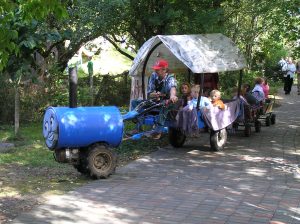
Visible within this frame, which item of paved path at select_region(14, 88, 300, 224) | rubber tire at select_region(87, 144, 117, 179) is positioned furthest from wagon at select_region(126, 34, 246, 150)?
rubber tire at select_region(87, 144, 117, 179)

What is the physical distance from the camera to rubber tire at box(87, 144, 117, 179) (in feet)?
25.2

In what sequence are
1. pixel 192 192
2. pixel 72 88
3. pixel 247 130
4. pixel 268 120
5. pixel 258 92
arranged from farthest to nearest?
pixel 268 120, pixel 258 92, pixel 247 130, pixel 72 88, pixel 192 192

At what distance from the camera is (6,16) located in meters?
4.88

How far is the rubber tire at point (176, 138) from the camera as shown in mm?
10711

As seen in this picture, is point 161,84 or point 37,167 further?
point 161,84

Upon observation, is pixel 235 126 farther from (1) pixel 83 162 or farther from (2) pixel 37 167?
(1) pixel 83 162

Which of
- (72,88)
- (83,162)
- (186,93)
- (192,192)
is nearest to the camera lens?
(192,192)

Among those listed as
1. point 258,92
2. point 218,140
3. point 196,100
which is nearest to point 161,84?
point 196,100

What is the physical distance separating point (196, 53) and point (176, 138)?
70.5 inches

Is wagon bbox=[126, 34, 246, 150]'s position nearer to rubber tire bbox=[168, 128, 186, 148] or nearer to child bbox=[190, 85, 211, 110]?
rubber tire bbox=[168, 128, 186, 148]

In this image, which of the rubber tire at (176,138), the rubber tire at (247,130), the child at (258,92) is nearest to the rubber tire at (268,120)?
the child at (258,92)

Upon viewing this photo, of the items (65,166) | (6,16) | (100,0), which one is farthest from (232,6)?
(6,16)

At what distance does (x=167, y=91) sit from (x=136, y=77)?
2291 millimetres

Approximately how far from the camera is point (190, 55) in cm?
1008
